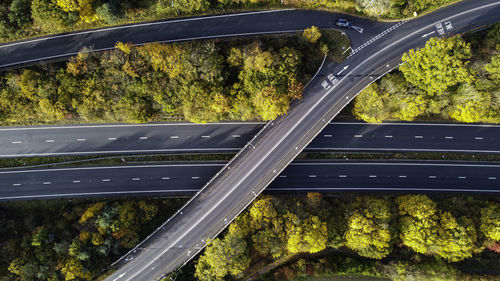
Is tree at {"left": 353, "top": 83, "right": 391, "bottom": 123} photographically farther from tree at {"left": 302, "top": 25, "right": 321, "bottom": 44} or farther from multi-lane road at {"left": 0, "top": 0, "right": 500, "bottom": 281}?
tree at {"left": 302, "top": 25, "right": 321, "bottom": 44}

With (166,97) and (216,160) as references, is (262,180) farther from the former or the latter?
(166,97)

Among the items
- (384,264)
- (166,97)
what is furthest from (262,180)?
(384,264)

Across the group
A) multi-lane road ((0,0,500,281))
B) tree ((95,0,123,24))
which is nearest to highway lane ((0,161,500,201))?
multi-lane road ((0,0,500,281))

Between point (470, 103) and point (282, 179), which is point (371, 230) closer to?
point (282, 179)

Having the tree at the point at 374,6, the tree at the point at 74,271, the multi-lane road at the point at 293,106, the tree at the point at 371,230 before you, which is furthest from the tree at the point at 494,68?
the tree at the point at 74,271

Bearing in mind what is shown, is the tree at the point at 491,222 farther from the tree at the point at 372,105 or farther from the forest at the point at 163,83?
the forest at the point at 163,83

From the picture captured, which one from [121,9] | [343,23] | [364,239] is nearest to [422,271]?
[364,239]
